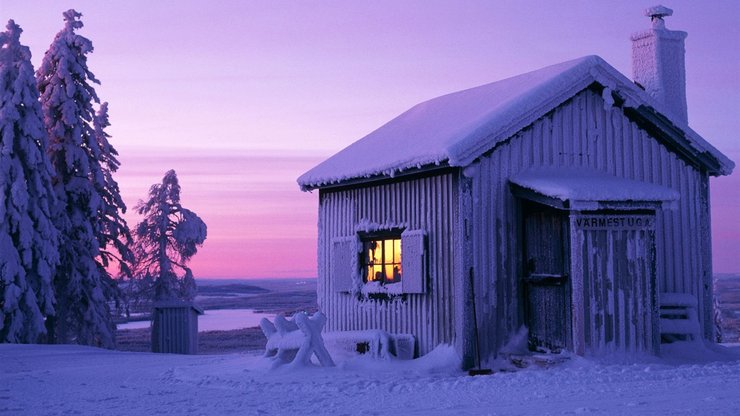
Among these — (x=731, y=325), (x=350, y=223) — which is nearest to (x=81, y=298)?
(x=350, y=223)

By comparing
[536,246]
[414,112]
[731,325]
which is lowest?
[731,325]

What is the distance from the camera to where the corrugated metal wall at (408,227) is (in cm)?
1390

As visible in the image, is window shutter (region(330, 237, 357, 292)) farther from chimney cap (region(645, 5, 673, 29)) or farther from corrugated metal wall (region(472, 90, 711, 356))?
chimney cap (region(645, 5, 673, 29))

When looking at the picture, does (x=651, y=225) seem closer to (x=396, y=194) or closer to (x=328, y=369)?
(x=396, y=194)

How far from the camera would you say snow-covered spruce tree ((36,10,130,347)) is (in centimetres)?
2631

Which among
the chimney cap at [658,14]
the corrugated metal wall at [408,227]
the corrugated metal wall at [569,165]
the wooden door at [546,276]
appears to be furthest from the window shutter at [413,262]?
the chimney cap at [658,14]

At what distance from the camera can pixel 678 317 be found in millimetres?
15406

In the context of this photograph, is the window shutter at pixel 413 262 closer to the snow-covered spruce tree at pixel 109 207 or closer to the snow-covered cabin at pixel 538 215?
the snow-covered cabin at pixel 538 215

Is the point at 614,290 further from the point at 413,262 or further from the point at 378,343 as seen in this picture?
the point at 378,343

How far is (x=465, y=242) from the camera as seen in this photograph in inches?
530

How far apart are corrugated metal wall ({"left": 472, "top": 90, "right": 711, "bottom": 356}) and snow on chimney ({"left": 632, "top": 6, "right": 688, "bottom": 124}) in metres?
1.55

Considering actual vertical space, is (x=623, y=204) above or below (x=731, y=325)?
above

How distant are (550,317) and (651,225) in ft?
7.11

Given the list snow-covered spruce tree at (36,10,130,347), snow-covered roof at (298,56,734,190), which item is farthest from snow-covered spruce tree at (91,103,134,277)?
snow-covered roof at (298,56,734,190)
